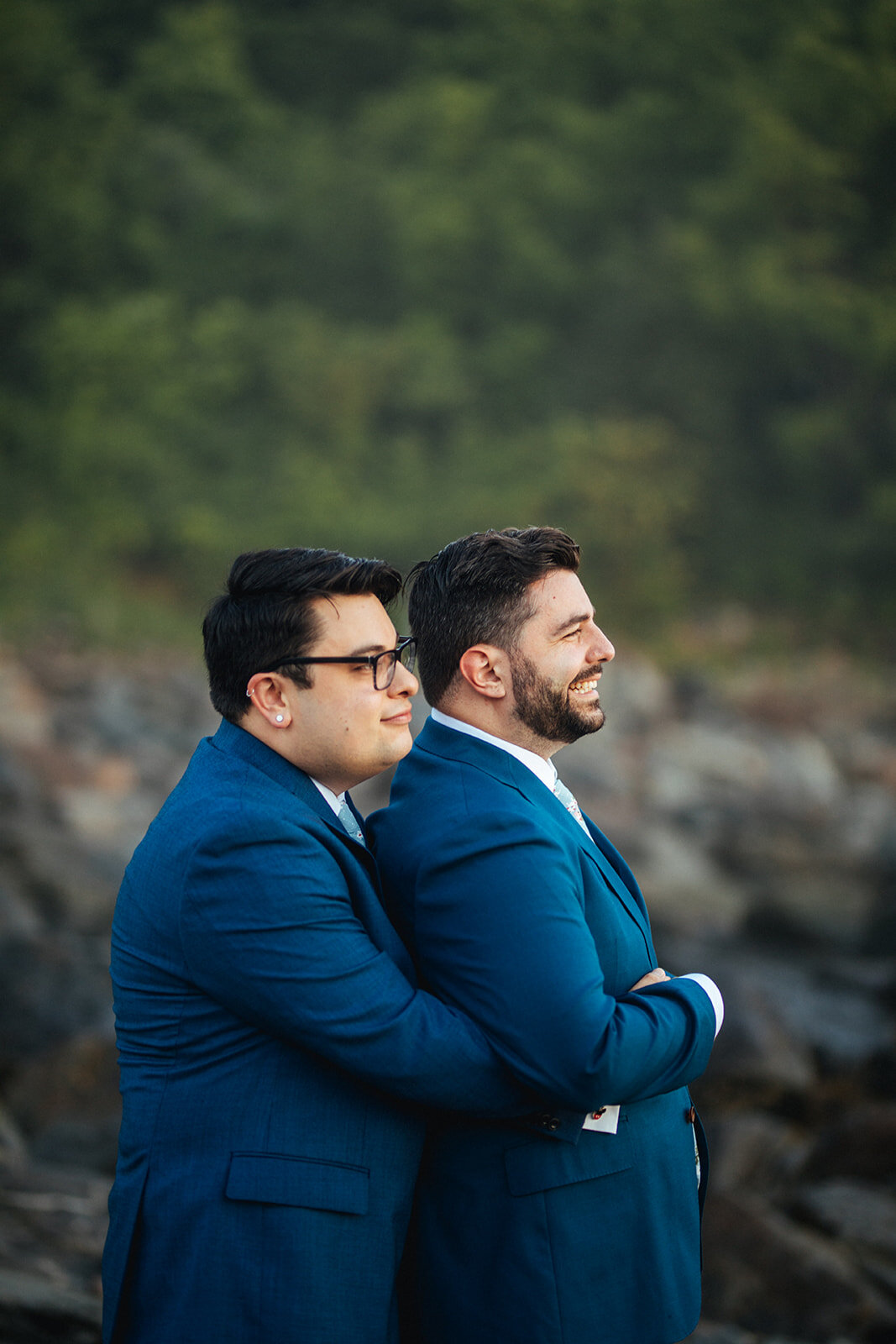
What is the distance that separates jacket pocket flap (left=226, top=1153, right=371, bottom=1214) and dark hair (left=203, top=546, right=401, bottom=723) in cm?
68

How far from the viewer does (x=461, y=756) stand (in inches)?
83.0

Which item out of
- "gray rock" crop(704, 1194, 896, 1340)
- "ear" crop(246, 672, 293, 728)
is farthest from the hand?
"gray rock" crop(704, 1194, 896, 1340)

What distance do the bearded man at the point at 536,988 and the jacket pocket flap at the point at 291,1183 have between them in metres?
0.24

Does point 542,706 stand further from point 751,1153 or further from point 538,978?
point 751,1153

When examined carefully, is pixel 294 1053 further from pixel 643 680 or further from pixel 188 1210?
pixel 643 680

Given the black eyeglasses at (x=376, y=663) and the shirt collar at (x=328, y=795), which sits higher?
the black eyeglasses at (x=376, y=663)

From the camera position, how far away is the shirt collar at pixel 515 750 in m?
2.12

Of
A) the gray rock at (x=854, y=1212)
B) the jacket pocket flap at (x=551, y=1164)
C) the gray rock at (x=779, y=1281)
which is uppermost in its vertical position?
the jacket pocket flap at (x=551, y=1164)

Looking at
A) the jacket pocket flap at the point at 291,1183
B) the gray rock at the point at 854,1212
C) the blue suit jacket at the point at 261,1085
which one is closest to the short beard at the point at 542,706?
the blue suit jacket at the point at 261,1085

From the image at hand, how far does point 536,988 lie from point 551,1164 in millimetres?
349

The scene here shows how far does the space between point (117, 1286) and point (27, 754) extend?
16.7 m

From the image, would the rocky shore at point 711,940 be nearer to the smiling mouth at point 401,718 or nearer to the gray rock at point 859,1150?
the gray rock at point 859,1150

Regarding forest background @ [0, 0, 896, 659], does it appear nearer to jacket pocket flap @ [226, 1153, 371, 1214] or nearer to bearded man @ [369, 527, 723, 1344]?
bearded man @ [369, 527, 723, 1344]

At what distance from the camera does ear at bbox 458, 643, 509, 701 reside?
84.5 inches
